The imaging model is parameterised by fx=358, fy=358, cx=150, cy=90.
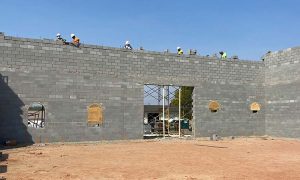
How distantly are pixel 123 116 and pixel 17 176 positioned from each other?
10.9 metres

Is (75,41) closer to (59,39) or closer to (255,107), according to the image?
(59,39)

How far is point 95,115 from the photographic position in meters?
19.2

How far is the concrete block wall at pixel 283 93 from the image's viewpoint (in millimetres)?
22172

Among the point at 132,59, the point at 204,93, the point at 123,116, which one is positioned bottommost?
the point at 123,116

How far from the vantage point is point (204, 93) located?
2244cm

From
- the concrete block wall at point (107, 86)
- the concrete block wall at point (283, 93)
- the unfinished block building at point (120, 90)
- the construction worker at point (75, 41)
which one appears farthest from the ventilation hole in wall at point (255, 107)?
the construction worker at point (75, 41)

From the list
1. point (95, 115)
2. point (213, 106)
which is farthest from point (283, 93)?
point (95, 115)

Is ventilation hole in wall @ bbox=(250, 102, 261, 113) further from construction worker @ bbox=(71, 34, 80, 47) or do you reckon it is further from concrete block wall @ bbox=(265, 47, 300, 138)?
construction worker @ bbox=(71, 34, 80, 47)

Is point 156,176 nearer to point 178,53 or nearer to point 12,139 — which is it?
point 12,139

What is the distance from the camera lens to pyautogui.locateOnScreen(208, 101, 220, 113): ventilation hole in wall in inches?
886

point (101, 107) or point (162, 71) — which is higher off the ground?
point (162, 71)

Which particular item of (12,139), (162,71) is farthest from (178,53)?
(12,139)

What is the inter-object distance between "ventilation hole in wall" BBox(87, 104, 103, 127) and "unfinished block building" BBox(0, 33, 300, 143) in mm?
53

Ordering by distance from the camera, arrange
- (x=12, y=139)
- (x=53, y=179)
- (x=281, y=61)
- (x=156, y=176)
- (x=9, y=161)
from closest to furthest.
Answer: (x=53, y=179), (x=156, y=176), (x=9, y=161), (x=12, y=139), (x=281, y=61)
